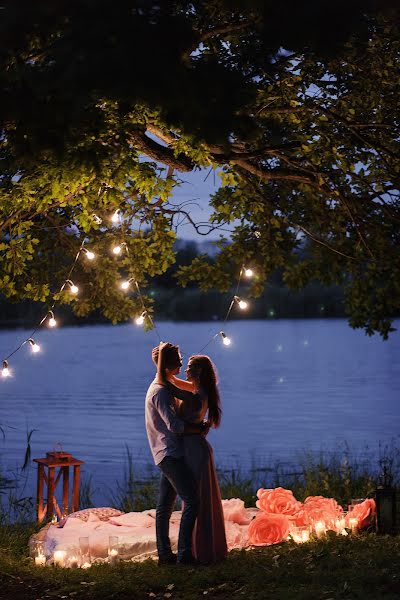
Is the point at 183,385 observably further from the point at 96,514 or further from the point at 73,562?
the point at 96,514

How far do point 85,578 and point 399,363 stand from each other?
118 ft

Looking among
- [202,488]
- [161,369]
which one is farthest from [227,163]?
[202,488]

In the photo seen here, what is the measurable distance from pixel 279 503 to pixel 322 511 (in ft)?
1.50

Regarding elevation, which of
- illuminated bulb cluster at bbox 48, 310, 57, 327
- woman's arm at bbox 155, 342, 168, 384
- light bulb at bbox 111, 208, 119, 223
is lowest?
Answer: woman's arm at bbox 155, 342, 168, 384

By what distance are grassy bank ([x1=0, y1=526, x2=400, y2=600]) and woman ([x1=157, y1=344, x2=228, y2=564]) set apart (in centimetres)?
20

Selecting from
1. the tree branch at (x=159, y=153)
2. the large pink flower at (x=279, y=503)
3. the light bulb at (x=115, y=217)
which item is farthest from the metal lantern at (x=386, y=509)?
the light bulb at (x=115, y=217)

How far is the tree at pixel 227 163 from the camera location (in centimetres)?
452

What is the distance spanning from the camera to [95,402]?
27797 millimetres

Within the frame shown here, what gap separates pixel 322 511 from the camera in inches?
324

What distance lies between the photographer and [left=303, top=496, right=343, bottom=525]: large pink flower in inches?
322

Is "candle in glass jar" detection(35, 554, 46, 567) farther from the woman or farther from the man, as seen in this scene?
the woman

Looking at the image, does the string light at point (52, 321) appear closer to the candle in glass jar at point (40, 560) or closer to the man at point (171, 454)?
the man at point (171, 454)

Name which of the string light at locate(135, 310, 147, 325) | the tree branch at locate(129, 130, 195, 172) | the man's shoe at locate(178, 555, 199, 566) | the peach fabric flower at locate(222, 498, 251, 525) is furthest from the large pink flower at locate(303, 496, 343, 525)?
the tree branch at locate(129, 130, 195, 172)

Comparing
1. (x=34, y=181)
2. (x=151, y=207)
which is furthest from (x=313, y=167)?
(x=34, y=181)
